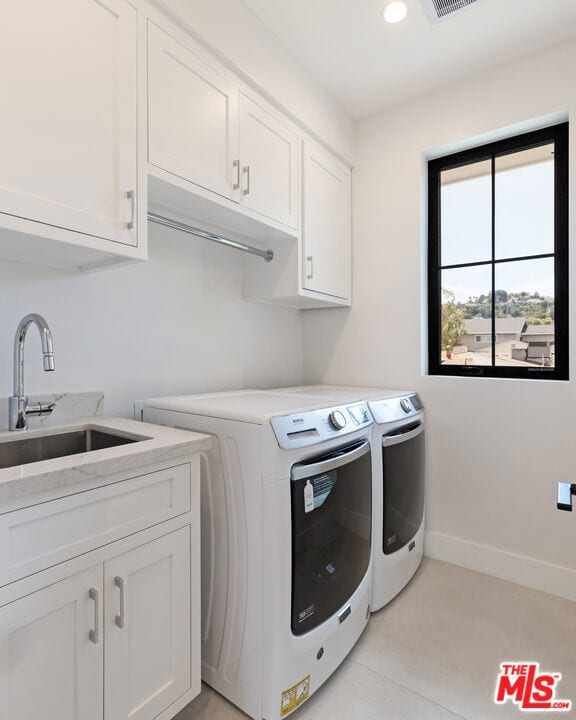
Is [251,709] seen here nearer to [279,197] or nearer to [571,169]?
[279,197]

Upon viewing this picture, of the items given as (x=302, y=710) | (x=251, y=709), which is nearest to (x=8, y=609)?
A: (x=251, y=709)

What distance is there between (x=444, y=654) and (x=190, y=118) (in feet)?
7.39

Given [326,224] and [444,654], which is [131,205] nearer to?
[326,224]

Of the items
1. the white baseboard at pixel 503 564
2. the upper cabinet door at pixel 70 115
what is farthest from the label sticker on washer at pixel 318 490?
the white baseboard at pixel 503 564

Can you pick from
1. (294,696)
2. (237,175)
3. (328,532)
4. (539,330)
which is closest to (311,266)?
(237,175)

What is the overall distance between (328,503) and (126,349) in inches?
40.8

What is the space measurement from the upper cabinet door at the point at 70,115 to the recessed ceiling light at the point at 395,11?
3.68 ft

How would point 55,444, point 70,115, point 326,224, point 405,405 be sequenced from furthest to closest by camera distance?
point 326,224 → point 405,405 → point 55,444 → point 70,115

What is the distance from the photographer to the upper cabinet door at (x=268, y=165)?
1.74m

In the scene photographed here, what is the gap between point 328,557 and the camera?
1.42 meters

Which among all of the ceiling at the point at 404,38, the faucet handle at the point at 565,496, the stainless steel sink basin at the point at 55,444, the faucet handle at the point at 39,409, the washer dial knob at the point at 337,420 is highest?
the ceiling at the point at 404,38

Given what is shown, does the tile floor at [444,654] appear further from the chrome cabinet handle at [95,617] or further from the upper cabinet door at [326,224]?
the upper cabinet door at [326,224]

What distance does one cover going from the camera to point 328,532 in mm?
1422

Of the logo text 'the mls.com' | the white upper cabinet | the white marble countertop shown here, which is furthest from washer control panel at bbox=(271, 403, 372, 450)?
the logo text 'the mls.com'
